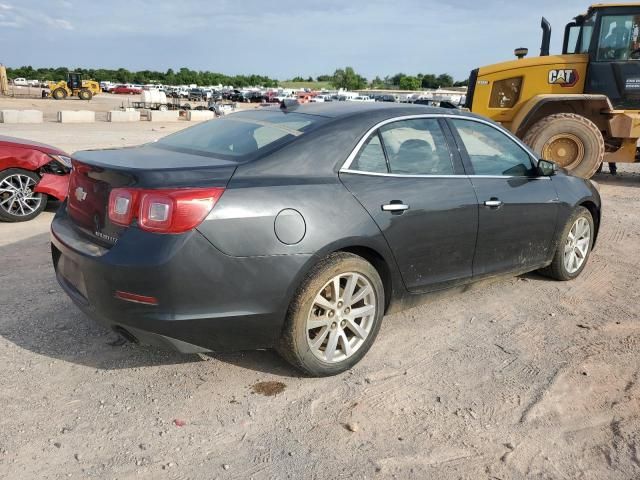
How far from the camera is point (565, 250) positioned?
5.11 metres

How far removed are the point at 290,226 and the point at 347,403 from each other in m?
1.05

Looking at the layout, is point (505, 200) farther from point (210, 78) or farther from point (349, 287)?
point (210, 78)

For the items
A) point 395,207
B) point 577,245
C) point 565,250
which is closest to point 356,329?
point 395,207

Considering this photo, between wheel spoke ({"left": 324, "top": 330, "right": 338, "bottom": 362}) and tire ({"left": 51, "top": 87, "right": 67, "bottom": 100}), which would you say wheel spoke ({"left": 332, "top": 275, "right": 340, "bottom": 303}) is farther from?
tire ({"left": 51, "top": 87, "right": 67, "bottom": 100})

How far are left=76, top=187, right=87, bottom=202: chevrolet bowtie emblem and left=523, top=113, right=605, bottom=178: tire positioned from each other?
Result: 28.1ft

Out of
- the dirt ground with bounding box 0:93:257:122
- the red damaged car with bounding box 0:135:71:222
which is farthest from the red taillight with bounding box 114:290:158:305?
the dirt ground with bounding box 0:93:257:122

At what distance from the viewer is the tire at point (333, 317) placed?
3.16 metres

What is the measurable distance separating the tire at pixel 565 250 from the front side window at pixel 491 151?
2.50ft

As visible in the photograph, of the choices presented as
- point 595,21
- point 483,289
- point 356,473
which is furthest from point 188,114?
point 356,473

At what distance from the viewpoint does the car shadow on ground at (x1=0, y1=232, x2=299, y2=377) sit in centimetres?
352

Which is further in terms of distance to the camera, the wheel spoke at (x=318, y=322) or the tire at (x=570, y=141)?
the tire at (x=570, y=141)

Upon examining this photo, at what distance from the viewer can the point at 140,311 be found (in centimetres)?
288

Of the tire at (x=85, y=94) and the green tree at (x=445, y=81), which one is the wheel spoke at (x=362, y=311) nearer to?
the tire at (x=85, y=94)

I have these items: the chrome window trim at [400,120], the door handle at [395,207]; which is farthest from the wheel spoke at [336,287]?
the chrome window trim at [400,120]
